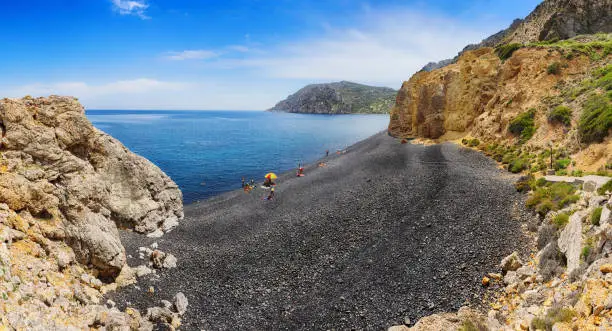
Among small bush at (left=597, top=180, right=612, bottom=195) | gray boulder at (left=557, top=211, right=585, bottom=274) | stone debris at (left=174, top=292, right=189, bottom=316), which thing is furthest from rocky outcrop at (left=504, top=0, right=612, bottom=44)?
stone debris at (left=174, top=292, right=189, bottom=316)

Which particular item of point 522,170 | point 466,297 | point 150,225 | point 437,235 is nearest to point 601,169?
point 522,170

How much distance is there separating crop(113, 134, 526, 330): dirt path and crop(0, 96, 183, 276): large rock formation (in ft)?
8.37

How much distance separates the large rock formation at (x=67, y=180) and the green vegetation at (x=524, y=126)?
4344cm

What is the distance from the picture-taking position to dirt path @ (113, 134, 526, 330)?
15.8 meters

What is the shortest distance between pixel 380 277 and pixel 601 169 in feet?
65.4

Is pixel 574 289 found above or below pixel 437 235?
above

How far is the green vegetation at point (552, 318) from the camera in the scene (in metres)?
8.45

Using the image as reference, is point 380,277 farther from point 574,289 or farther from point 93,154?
point 93,154

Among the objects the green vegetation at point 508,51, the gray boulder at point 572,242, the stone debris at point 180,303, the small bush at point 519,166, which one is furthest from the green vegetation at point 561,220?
the green vegetation at point 508,51

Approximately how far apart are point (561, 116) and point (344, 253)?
3082 centimetres

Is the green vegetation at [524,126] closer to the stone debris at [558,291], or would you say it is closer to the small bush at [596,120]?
the small bush at [596,120]

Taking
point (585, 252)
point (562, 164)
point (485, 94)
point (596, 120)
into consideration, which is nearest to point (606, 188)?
point (585, 252)

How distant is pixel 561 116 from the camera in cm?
3362

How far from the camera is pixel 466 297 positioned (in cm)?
1455
